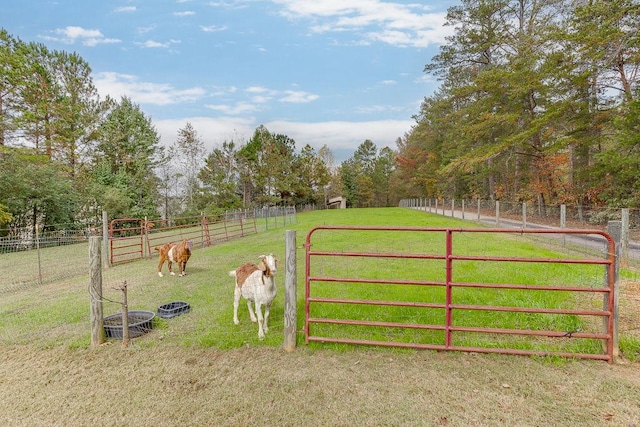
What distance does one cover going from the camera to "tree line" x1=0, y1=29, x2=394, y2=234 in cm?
1773

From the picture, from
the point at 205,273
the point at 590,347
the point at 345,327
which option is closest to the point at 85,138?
the point at 205,273

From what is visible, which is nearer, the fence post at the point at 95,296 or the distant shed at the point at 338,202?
the fence post at the point at 95,296

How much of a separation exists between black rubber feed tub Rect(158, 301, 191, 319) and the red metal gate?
2.06m

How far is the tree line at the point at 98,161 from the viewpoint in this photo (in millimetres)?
17734

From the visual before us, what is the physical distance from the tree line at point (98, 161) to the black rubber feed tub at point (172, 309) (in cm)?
1210

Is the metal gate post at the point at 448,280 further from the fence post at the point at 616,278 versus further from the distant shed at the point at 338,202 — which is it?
the distant shed at the point at 338,202

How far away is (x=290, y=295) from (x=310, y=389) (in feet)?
3.44

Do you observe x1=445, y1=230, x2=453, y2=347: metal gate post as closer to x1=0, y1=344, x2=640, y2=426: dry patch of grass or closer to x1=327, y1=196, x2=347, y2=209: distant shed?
x1=0, y1=344, x2=640, y2=426: dry patch of grass

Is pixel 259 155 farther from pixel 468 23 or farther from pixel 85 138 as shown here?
pixel 468 23

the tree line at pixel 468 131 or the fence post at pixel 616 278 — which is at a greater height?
the tree line at pixel 468 131

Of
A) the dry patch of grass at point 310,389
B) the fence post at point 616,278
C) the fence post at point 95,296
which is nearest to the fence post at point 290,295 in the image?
the dry patch of grass at point 310,389

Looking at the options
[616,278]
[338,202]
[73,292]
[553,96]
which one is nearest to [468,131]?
[553,96]

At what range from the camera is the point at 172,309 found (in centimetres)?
519

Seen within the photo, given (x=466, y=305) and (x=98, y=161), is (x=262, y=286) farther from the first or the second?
(x=98, y=161)
